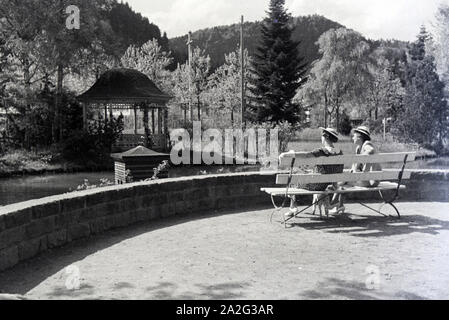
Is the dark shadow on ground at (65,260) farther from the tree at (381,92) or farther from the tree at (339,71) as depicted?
the tree at (381,92)

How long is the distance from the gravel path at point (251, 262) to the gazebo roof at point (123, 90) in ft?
71.1

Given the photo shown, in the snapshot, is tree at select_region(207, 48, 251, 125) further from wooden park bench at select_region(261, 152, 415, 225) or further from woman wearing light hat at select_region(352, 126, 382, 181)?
wooden park bench at select_region(261, 152, 415, 225)

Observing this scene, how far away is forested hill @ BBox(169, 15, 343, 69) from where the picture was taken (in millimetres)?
93000

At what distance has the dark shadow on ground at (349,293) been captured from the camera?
4.49 metres

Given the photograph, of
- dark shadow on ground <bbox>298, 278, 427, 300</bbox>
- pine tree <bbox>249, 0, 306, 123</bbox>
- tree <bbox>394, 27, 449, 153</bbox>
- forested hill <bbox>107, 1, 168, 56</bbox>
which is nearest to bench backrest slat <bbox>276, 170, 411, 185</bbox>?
dark shadow on ground <bbox>298, 278, 427, 300</bbox>

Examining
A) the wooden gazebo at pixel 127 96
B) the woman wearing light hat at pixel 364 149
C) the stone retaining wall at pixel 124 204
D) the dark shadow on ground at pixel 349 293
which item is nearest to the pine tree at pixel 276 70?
the wooden gazebo at pixel 127 96

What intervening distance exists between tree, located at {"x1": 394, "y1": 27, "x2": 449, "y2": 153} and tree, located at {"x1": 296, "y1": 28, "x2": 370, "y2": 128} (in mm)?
17599

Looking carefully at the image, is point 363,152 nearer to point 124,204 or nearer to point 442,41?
point 124,204

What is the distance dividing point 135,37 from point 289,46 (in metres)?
59.4

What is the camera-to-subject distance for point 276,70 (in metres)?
43.1

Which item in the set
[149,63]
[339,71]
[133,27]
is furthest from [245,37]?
[149,63]

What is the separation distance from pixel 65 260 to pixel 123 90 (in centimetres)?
2378

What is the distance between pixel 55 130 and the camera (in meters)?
28.9
